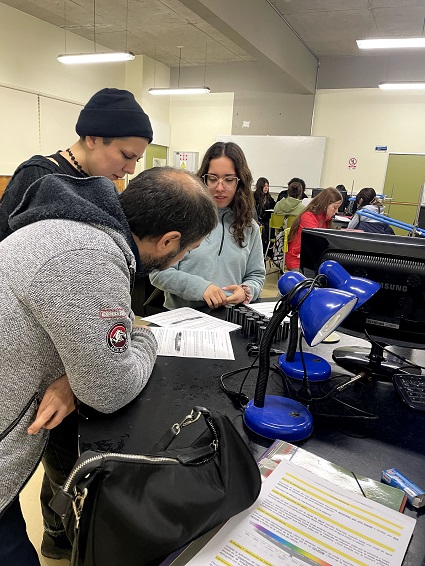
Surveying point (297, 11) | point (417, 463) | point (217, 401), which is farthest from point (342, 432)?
point (297, 11)

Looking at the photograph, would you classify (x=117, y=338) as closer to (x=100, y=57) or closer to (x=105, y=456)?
(x=105, y=456)

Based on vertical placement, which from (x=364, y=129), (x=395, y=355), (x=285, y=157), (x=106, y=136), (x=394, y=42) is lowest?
(x=395, y=355)

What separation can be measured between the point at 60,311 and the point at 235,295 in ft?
3.11

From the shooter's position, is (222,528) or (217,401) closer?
(222,528)

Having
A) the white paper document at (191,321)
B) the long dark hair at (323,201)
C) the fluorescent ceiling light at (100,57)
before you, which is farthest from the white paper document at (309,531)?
the fluorescent ceiling light at (100,57)

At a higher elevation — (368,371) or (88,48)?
(88,48)

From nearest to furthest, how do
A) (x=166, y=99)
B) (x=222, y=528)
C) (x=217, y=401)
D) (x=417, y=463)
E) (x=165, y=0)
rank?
(x=222, y=528)
(x=417, y=463)
(x=217, y=401)
(x=165, y=0)
(x=166, y=99)

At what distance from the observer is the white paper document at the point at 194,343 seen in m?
1.15

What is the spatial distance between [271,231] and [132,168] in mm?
4934

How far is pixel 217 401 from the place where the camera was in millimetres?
923

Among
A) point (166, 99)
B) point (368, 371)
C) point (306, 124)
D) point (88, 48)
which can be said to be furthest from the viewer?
point (166, 99)

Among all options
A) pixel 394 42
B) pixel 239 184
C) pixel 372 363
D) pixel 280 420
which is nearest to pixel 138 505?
pixel 280 420

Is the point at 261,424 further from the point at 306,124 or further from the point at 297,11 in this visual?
the point at 306,124

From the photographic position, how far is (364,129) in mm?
7395
